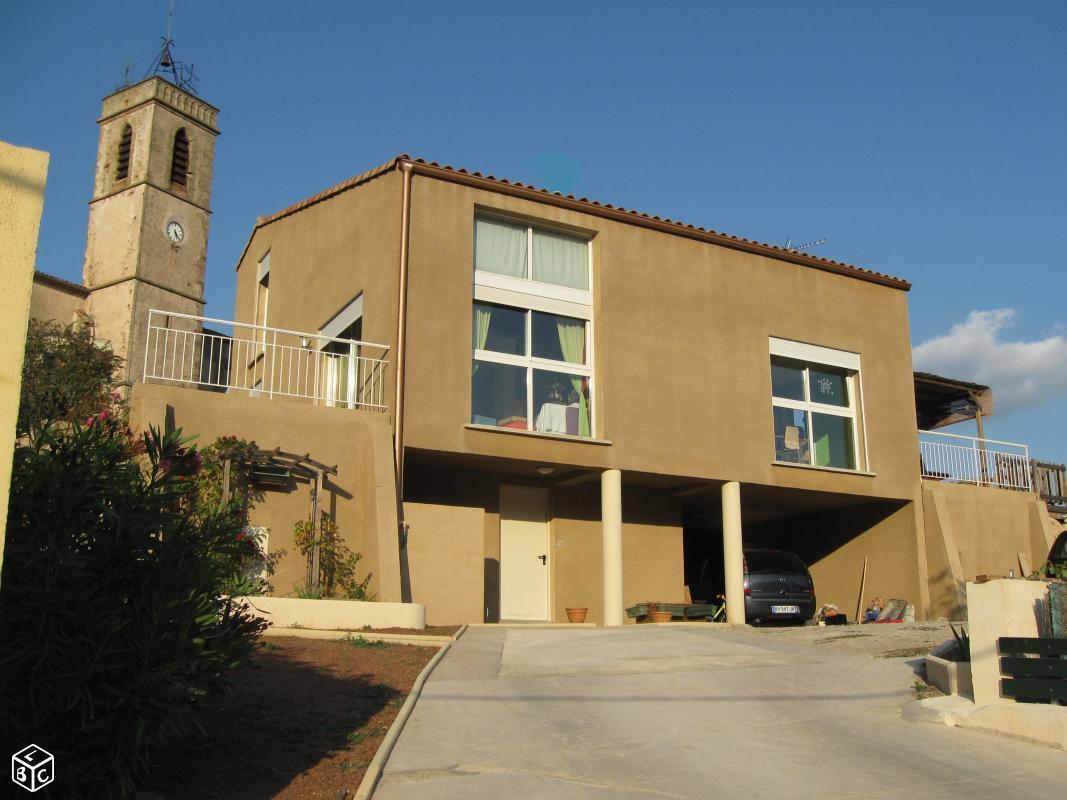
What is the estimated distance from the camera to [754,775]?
6.16 metres

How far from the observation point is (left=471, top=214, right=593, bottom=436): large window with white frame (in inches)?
591

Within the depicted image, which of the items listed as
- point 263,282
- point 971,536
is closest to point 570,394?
point 263,282

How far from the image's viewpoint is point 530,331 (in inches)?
613

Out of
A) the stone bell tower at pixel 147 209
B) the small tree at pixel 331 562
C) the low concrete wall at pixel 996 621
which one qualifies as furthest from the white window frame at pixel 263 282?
the stone bell tower at pixel 147 209

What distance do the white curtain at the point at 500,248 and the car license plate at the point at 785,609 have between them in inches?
264

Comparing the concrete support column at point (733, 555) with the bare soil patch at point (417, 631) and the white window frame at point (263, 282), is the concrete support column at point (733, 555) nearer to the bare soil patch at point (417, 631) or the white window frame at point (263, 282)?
the bare soil patch at point (417, 631)

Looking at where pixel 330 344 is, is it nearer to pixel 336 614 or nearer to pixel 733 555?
pixel 336 614

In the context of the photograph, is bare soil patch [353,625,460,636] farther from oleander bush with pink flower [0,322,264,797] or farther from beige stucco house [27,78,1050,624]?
oleander bush with pink flower [0,322,264,797]

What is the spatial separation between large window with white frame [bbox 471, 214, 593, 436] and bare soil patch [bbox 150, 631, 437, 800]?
6279 mm

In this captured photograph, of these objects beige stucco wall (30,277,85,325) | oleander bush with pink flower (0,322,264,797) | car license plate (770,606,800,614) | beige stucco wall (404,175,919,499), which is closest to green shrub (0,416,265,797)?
oleander bush with pink flower (0,322,264,797)

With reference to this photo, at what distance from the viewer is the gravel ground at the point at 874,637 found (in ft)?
37.1

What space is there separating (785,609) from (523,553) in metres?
4.35

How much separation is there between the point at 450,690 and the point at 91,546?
3674mm

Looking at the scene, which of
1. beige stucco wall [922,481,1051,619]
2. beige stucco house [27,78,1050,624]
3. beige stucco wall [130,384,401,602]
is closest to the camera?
beige stucco wall [130,384,401,602]
